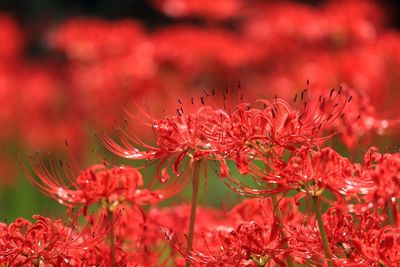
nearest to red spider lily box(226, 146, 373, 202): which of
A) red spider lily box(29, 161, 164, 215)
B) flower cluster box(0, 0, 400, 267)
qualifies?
flower cluster box(0, 0, 400, 267)

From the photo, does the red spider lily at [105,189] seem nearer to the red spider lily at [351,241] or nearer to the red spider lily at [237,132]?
the red spider lily at [237,132]

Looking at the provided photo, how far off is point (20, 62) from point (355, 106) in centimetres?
674

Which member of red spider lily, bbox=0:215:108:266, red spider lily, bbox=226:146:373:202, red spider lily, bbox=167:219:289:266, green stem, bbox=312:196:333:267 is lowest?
red spider lily, bbox=0:215:108:266

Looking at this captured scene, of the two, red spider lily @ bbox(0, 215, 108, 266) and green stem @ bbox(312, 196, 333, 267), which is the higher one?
green stem @ bbox(312, 196, 333, 267)

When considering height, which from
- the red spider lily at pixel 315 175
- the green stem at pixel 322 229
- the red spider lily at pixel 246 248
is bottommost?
the red spider lily at pixel 246 248

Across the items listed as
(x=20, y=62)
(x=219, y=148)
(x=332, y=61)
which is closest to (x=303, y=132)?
(x=219, y=148)

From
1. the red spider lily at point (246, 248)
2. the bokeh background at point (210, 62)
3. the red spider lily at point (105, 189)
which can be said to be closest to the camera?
the red spider lily at point (246, 248)

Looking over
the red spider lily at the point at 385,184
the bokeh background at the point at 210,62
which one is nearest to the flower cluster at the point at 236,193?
the red spider lily at the point at 385,184

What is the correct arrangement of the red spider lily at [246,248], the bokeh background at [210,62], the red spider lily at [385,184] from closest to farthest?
1. the red spider lily at [385,184]
2. the red spider lily at [246,248]
3. the bokeh background at [210,62]

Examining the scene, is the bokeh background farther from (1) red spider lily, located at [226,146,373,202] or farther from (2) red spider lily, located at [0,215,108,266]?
(1) red spider lily, located at [226,146,373,202]

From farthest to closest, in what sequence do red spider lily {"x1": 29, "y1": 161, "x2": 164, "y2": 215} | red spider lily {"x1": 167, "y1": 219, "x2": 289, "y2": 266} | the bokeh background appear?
the bokeh background
red spider lily {"x1": 29, "y1": 161, "x2": 164, "y2": 215}
red spider lily {"x1": 167, "y1": 219, "x2": 289, "y2": 266}

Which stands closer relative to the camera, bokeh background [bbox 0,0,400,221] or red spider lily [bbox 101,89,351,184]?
red spider lily [bbox 101,89,351,184]

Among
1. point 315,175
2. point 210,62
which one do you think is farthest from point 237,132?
point 210,62

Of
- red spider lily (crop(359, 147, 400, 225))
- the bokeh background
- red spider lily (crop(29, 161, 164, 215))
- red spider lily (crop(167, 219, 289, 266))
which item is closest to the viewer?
red spider lily (crop(359, 147, 400, 225))
